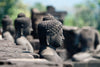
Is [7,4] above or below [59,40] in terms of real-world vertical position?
above

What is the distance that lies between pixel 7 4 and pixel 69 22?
2861 cm

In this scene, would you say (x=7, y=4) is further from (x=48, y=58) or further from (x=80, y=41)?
(x=48, y=58)

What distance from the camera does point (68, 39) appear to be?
1702 cm

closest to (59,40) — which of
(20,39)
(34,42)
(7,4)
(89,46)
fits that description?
(20,39)

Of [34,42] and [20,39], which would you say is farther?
[34,42]

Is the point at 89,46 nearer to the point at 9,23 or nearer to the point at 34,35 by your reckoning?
the point at 34,35

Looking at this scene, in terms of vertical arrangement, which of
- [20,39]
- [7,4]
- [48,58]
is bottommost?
[48,58]

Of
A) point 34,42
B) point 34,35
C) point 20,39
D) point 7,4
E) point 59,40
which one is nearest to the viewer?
point 59,40

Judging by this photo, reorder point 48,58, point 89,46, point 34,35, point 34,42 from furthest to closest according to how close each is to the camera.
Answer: point 89,46 → point 34,35 → point 34,42 → point 48,58

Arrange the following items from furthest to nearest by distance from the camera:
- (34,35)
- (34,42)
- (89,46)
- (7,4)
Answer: (7,4)
(89,46)
(34,35)
(34,42)

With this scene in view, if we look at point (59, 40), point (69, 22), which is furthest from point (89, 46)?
point (69, 22)

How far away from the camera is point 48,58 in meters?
5.93

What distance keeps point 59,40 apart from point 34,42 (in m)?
5.12

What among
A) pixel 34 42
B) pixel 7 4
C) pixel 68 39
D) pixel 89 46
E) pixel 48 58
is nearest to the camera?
pixel 48 58
